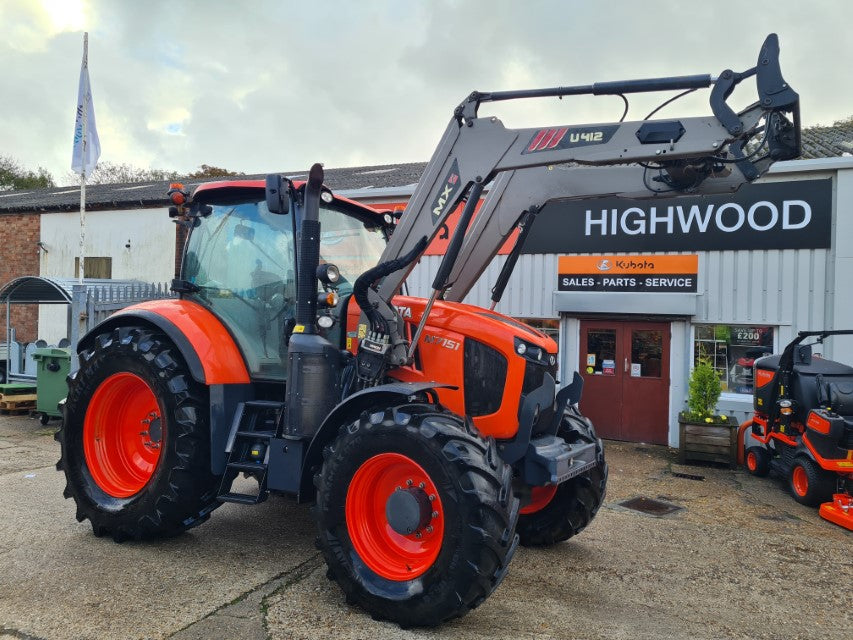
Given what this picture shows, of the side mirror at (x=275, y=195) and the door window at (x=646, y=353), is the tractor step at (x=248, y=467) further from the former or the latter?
the door window at (x=646, y=353)

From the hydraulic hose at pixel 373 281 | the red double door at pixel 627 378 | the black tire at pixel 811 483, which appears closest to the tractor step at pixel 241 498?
the hydraulic hose at pixel 373 281

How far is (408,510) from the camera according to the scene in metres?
3.55

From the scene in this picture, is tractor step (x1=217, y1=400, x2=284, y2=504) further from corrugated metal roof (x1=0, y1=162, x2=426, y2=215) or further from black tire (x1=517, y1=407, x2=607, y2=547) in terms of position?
corrugated metal roof (x1=0, y1=162, x2=426, y2=215)

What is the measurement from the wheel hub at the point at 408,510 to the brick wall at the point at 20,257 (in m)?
16.3

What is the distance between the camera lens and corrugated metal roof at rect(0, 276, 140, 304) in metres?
10.8

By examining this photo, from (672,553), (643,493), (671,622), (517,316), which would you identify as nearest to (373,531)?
(671,622)

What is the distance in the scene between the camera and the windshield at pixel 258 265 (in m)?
4.66

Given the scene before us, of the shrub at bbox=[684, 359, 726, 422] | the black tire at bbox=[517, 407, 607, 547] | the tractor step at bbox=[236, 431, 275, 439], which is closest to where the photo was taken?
the tractor step at bbox=[236, 431, 275, 439]

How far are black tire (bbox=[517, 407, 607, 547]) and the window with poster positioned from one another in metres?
5.69

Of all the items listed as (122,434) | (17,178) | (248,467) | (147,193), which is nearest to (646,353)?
(248,467)

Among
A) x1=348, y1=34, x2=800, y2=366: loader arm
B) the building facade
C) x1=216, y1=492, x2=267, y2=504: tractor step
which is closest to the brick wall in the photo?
the building facade

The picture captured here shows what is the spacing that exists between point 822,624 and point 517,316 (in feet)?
24.2

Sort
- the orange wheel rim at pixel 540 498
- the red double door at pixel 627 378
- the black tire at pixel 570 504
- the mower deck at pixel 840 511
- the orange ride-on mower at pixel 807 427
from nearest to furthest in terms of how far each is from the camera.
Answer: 1. the black tire at pixel 570 504
2. the orange wheel rim at pixel 540 498
3. the mower deck at pixel 840 511
4. the orange ride-on mower at pixel 807 427
5. the red double door at pixel 627 378

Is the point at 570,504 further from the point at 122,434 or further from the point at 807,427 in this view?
the point at 807,427
